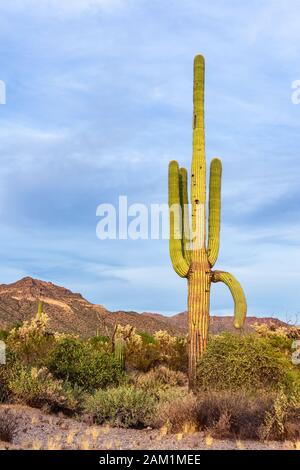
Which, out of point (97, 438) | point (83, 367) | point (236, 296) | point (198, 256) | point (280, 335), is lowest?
point (97, 438)

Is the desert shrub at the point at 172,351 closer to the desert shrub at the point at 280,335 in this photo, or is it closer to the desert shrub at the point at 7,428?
the desert shrub at the point at 280,335

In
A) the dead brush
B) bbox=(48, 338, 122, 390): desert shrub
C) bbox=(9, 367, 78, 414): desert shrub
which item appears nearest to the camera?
the dead brush

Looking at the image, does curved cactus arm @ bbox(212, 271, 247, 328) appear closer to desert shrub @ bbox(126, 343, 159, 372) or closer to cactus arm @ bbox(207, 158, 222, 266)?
cactus arm @ bbox(207, 158, 222, 266)

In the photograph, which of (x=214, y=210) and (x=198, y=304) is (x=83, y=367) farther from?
(x=214, y=210)

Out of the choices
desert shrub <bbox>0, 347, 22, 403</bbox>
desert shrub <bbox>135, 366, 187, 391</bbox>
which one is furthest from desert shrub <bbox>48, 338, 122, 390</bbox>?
desert shrub <bbox>0, 347, 22, 403</bbox>

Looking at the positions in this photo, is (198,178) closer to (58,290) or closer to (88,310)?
(88,310)

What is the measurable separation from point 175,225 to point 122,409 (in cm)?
711

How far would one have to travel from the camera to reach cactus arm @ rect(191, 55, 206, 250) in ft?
60.7

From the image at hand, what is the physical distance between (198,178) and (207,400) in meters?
8.30

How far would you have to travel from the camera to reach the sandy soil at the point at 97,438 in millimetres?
9789

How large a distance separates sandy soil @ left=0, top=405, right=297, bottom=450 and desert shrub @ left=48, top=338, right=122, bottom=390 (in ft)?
14.1

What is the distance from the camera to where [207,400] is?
11.7 meters

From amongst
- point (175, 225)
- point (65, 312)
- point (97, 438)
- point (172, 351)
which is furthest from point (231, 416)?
point (65, 312)

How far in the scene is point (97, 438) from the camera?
1070 cm
